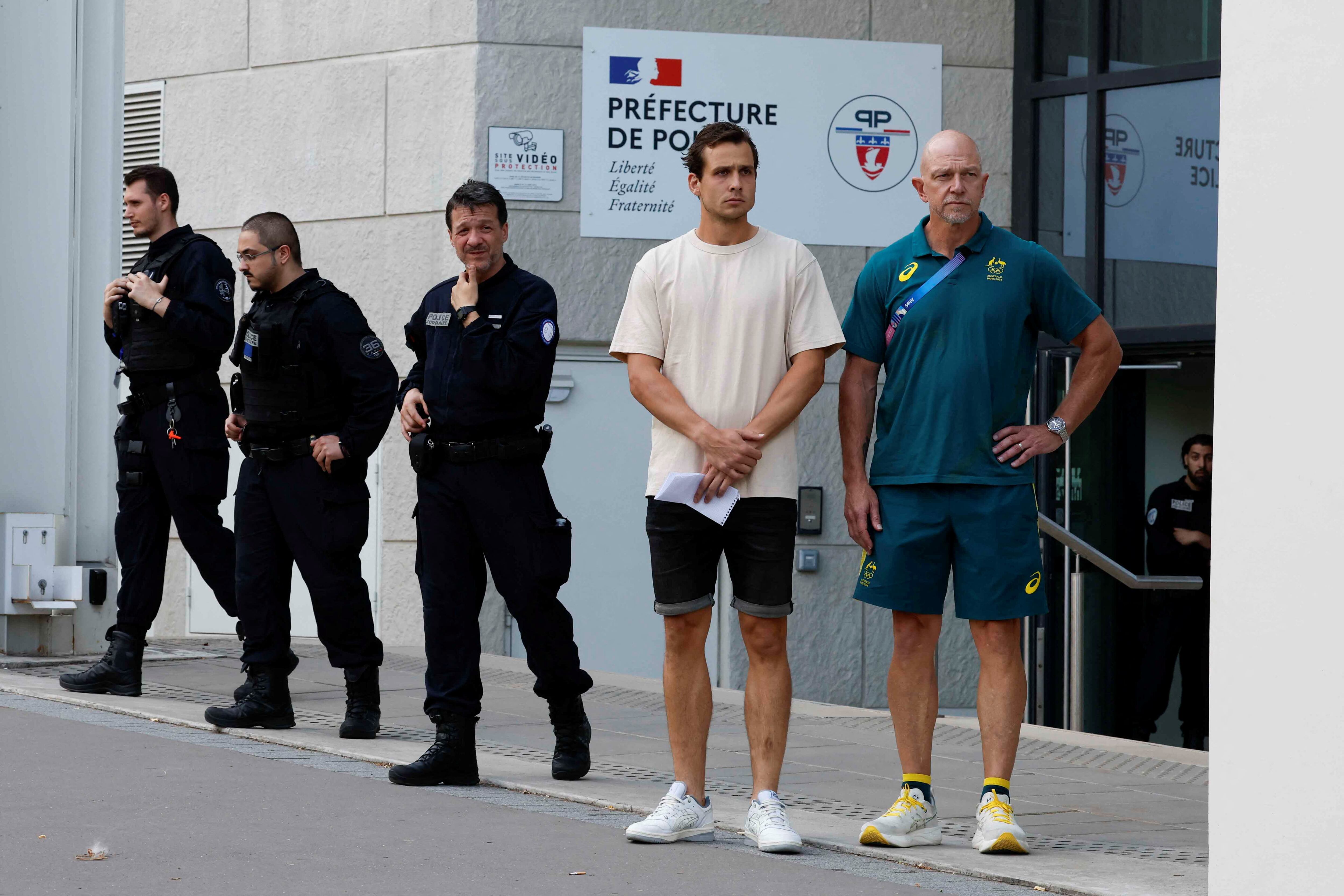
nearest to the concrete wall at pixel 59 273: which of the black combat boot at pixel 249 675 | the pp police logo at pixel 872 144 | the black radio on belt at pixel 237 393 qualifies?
the black radio on belt at pixel 237 393

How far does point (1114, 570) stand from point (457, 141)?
14.8 feet

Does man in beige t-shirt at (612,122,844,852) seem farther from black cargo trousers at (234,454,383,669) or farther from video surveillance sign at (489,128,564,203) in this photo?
video surveillance sign at (489,128,564,203)

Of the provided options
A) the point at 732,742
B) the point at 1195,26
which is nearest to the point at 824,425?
the point at 1195,26

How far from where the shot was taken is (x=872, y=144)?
11.2 meters

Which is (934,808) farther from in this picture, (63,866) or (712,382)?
(63,866)

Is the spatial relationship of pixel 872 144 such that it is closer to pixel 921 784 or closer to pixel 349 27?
pixel 349 27

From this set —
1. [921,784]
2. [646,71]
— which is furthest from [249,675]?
[646,71]

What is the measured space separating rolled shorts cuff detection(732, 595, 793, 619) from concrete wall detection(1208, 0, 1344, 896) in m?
1.29

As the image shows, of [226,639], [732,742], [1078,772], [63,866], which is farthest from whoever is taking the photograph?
[226,639]

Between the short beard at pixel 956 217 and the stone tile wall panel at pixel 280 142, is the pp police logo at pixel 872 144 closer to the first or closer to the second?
the stone tile wall panel at pixel 280 142

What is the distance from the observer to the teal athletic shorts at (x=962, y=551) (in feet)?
15.7

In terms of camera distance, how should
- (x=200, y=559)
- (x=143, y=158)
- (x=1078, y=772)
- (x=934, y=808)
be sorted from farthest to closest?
(x=143, y=158), (x=200, y=559), (x=1078, y=772), (x=934, y=808)

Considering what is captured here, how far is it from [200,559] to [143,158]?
572 centimetres

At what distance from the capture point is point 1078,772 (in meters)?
6.35
